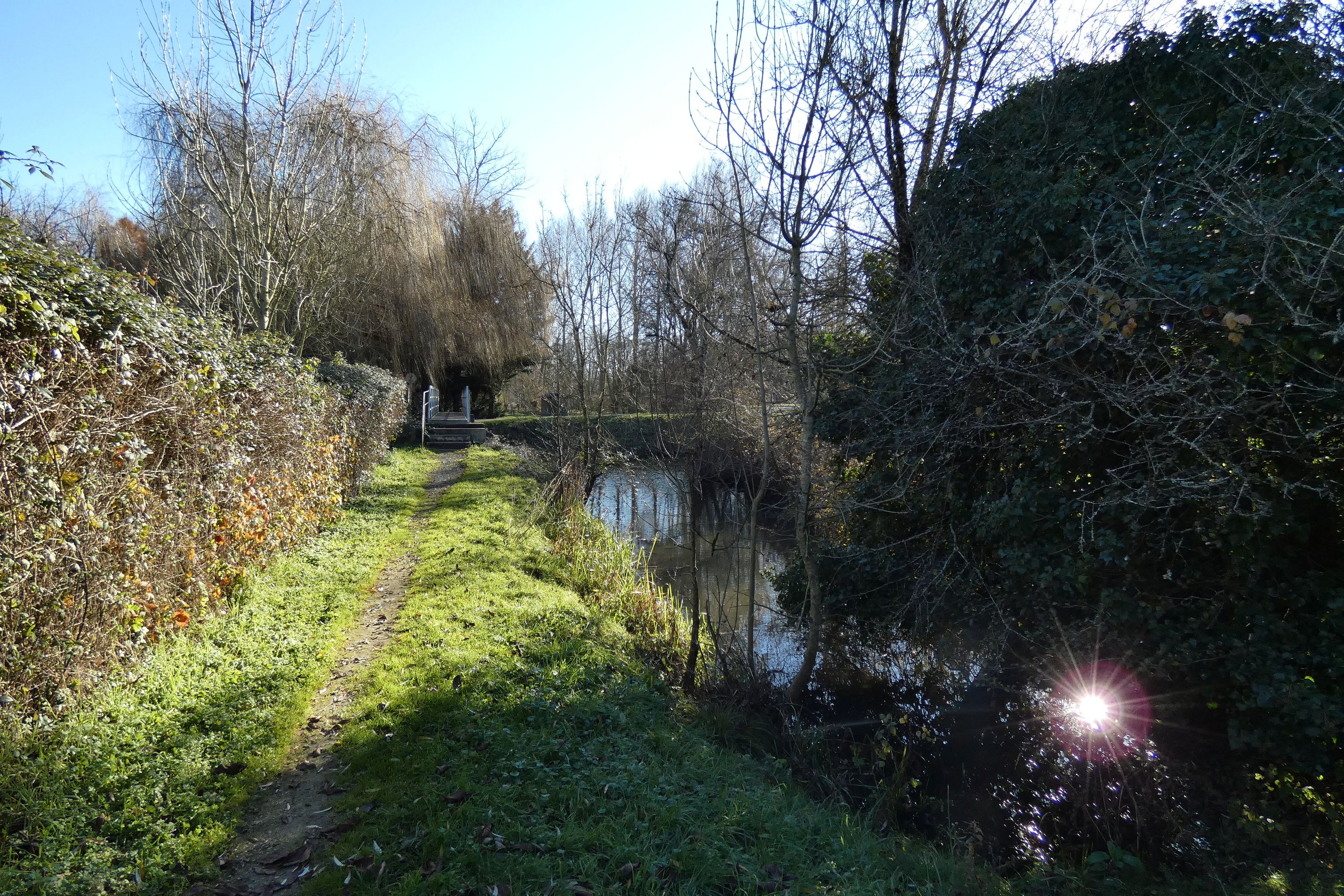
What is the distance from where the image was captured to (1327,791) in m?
3.98

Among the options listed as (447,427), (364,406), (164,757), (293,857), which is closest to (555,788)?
(293,857)

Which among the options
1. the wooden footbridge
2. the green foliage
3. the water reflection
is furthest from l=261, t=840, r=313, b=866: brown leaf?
the wooden footbridge

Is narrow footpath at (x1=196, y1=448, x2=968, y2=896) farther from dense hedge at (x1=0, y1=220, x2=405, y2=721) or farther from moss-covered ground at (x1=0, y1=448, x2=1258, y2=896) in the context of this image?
dense hedge at (x1=0, y1=220, x2=405, y2=721)

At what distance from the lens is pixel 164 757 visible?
359 centimetres

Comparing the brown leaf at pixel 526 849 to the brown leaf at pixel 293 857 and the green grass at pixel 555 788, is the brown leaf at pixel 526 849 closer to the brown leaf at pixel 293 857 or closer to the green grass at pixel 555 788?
the green grass at pixel 555 788

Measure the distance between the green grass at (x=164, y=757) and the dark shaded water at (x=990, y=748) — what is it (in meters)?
3.70

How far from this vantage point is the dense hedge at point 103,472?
3.37 meters

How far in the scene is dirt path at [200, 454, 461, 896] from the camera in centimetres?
305

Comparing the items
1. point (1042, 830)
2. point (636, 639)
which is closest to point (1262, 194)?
point (1042, 830)

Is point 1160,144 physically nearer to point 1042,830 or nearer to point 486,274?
point 1042,830

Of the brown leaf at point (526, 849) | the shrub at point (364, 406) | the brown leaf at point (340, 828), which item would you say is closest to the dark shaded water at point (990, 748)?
the brown leaf at point (526, 849)

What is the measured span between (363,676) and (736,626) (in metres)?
4.75

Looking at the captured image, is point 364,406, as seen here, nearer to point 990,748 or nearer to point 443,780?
point 443,780

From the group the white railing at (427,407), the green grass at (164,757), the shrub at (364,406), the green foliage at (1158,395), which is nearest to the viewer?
the green grass at (164,757)
